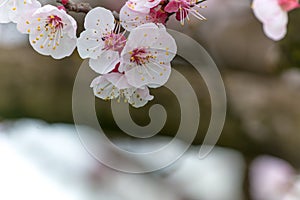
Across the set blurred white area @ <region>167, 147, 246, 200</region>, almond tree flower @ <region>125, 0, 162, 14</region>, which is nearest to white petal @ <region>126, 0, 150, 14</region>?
almond tree flower @ <region>125, 0, 162, 14</region>

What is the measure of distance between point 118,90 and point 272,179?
243cm

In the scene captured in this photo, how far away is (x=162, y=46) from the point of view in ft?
2.96

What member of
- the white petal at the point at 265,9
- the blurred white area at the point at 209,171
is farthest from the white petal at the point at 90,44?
the blurred white area at the point at 209,171

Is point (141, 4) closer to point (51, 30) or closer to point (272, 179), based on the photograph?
point (51, 30)

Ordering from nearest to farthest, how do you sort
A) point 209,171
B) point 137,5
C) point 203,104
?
point 137,5 → point 203,104 → point 209,171

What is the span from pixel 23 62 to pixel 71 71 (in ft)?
0.54

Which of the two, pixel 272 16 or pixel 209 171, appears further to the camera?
pixel 209 171

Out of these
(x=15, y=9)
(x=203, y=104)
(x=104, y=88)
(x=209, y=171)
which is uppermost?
(x=15, y=9)

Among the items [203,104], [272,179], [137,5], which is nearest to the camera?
[137,5]

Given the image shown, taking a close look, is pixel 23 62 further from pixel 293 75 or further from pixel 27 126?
pixel 293 75

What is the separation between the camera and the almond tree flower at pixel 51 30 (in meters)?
0.89

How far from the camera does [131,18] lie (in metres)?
0.87

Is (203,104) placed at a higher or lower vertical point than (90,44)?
lower

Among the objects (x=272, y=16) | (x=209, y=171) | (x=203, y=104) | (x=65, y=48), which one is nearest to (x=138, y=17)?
(x=65, y=48)
